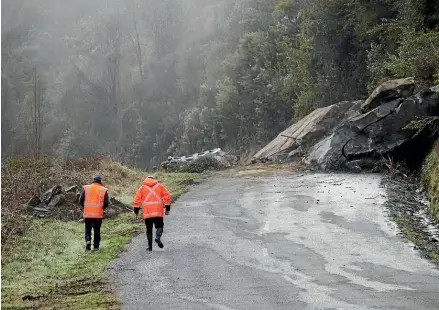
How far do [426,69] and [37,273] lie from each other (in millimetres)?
18880

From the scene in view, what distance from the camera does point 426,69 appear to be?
24719 mm

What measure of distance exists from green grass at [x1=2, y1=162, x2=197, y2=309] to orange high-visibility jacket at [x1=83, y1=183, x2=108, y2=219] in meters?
0.80

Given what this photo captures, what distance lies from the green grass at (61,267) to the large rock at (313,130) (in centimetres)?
1381

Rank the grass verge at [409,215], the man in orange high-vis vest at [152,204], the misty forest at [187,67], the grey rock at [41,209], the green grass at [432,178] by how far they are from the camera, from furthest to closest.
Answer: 1. the misty forest at [187,67]
2. the grey rock at [41,209]
3. the green grass at [432,178]
4. the man in orange high-vis vest at [152,204]
5. the grass verge at [409,215]

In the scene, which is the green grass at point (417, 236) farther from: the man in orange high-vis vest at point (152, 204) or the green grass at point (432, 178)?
the man in orange high-vis vest at point (152, 204)

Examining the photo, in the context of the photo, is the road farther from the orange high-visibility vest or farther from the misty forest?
the misty forest

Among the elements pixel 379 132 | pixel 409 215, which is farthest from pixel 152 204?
pixel 379 132

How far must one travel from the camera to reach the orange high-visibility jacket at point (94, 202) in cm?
1355

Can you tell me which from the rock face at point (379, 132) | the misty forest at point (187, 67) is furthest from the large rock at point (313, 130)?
the misty forest at point (187, 67)

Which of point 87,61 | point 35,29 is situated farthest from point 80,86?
point 35,29

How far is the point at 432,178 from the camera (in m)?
18.3

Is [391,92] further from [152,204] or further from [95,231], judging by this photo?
[95,231]

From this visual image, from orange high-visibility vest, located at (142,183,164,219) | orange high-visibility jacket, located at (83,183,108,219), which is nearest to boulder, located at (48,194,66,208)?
orange high-visibility jacket, located at (83,183,108,219)

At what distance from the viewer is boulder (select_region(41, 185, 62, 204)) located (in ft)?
60.8
